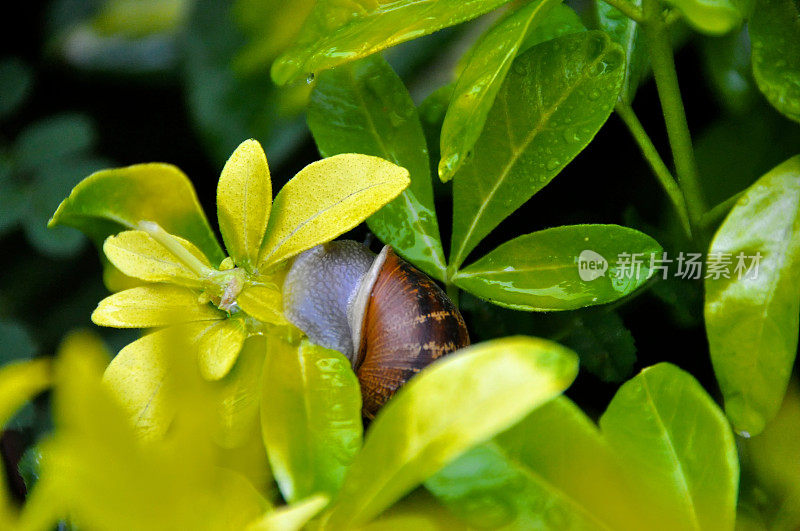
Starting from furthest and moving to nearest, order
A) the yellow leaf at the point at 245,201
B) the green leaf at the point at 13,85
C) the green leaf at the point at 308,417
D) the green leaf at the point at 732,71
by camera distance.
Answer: the green leaf at the point at 13,85 < the green leaf at the point at 732,71 < the yellow leaf at the point at 245,201 < the green leaf at the point at 308,417

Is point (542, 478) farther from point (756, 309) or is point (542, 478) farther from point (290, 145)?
point (290, 145)

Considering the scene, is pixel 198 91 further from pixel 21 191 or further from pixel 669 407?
pixel 669 407

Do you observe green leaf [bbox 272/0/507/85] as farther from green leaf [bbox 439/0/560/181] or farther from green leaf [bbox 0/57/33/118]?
green leaf [bbox 0/57/33/118]

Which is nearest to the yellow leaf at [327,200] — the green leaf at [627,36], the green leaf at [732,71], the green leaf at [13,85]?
the green leaf at [627,36]

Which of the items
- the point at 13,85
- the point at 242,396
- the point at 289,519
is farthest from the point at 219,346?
the point at 13,85

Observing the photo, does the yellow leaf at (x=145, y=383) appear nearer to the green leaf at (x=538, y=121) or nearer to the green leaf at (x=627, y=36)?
the green leaf at (x=538, y=121)
